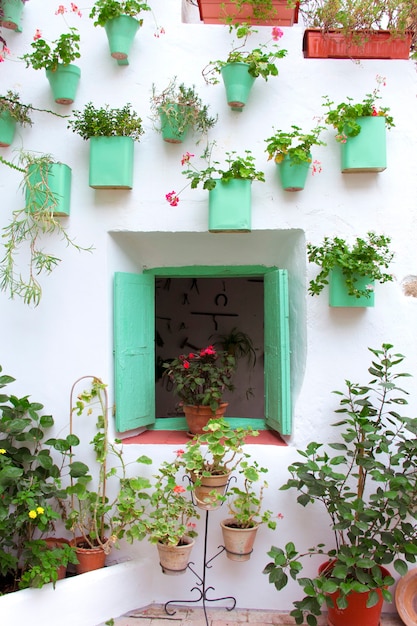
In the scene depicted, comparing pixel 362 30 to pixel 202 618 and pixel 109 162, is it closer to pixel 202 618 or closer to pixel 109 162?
pixel 109 162

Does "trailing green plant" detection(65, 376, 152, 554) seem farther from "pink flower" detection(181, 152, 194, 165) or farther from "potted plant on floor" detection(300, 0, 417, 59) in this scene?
"potted plant on floor" detection(300, 0, 417, 59)

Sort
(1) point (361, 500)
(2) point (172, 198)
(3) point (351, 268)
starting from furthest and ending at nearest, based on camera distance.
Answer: (2) point (172, 198) → (3) point (351, 268) → (1) point (361, 500)

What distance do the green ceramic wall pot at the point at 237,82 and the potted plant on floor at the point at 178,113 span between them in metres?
0.18

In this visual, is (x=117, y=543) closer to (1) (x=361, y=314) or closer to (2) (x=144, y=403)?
(2) (x=144, y=403)

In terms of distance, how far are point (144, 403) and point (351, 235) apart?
5.64ft

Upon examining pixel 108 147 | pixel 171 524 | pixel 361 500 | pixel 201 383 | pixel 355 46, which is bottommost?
pixel 171 524

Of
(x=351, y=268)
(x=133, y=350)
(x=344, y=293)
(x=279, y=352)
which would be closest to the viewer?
(x=351, y=268)

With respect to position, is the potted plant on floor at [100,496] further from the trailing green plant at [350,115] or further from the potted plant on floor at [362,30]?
the potted plant on floor at [362,30]

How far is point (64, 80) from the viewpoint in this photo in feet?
10.3

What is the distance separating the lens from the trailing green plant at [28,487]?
2688 millimetres

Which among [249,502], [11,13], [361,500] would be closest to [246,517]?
[249,502]

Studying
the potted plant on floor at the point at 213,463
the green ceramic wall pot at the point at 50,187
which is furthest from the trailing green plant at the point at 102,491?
the green ceramic wall pot at the point at 50,187

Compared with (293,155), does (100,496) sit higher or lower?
lower

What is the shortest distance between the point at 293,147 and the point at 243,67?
1.80ft
